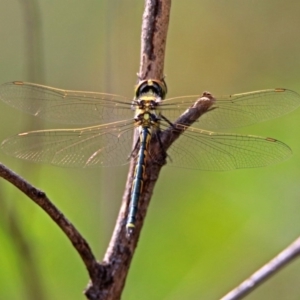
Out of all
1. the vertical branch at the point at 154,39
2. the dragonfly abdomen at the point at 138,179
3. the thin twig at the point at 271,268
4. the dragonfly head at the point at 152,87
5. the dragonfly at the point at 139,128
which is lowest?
the thin twig at the point at 271,268

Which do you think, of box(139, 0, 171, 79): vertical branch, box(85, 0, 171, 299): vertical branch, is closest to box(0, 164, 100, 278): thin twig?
box(85, 0, 171, 299): vertical branch

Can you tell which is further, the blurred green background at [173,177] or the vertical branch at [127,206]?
the blurred green background at [173,177]

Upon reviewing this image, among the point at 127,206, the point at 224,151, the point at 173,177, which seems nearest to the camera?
the point at 127,206

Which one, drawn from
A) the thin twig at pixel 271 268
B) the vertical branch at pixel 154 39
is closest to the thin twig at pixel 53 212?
the thin twig at pixel 271 268

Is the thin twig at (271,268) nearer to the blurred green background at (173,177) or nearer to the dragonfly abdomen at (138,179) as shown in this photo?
the dragonfly abdomen at (138,179)

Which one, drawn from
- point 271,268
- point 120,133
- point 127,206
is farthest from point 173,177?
point 271,268

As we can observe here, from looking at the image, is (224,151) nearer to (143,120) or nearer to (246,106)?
(246,106)
